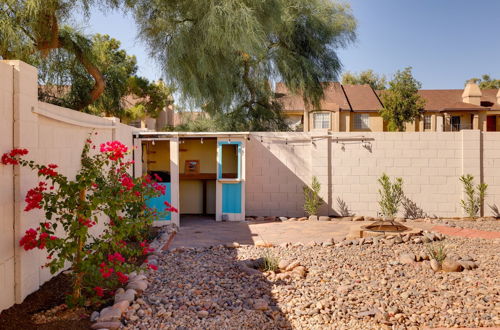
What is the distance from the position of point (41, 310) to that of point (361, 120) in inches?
1006

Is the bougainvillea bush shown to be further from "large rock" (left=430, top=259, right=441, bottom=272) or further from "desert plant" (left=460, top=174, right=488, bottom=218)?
"desert plant" (left=460, top=174, right=488, bottom=218)

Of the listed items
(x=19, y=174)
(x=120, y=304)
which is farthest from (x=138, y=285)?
(x=19, y=174)

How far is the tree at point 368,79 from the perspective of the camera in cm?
4078

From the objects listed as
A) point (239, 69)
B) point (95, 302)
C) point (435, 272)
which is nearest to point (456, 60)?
point (239, 69)

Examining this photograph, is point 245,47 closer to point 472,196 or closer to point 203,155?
point 203,155

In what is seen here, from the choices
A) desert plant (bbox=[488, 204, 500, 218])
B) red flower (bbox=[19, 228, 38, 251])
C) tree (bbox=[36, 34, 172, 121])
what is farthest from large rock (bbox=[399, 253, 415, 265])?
tree (bbox=[36, 34, 172, 121])

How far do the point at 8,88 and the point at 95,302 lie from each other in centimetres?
206

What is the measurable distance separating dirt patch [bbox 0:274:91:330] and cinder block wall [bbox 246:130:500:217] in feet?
20.9

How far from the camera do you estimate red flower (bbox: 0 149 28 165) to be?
356cm

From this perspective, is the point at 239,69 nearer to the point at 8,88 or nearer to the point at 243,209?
the point at 243,209

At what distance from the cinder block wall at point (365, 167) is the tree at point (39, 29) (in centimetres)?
507

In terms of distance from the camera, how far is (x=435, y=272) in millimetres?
5371

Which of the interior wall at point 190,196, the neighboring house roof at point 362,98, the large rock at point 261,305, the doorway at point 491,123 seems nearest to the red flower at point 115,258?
the large rock at point 261,305

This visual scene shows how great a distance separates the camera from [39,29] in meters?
9.57
